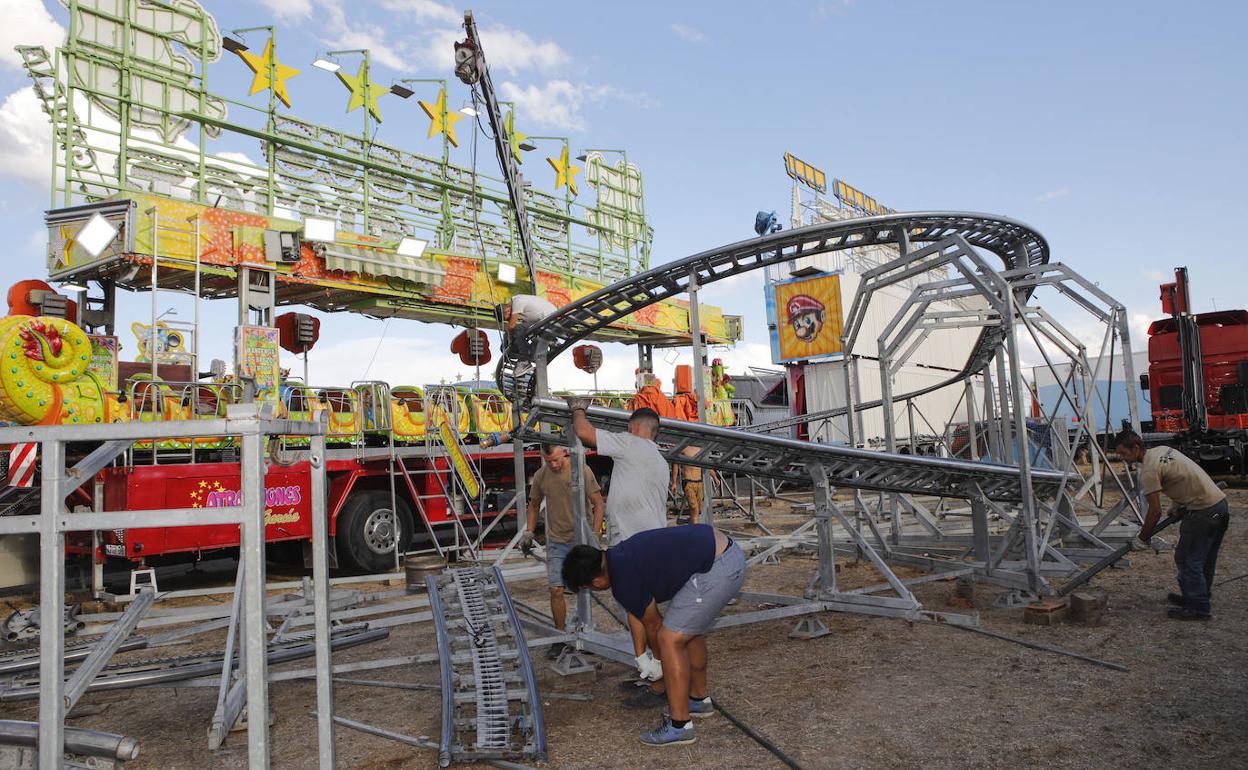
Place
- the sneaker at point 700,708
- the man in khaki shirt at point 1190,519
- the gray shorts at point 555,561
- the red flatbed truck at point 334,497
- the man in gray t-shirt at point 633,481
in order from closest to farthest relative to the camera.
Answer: the sneaker at point 700,708
the man in gray t-shirt at point 633,481
the man in khaki shirt at point 1190,519
the gray shorts at point 555,561
the red flatbed truck at point 334,497

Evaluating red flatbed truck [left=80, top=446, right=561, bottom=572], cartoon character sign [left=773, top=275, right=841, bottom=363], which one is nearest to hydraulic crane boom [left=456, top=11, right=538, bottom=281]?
red flatbed truck [left=80, top=446, right=561, bottom=572]

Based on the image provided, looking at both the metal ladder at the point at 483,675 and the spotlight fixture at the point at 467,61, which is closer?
the metal ladder at the point at 483,675

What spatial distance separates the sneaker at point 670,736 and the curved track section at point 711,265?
3.78 metres

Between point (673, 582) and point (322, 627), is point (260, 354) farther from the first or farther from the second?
point (322, 627)

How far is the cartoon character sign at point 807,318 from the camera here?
28.7 m

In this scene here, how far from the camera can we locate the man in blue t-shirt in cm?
418

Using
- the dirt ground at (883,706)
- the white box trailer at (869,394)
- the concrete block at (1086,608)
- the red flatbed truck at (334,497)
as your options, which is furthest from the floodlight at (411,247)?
the concrete block at (1086,608)

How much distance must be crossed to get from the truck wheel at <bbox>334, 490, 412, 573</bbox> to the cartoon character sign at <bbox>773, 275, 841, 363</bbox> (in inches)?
820

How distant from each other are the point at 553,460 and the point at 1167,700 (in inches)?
183

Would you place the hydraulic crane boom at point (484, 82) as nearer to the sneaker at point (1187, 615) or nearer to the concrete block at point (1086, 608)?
the concrete block at point (1086, 608)

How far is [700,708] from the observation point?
179 inches

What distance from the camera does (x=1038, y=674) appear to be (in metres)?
5.00

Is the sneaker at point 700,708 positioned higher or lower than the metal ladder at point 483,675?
lower

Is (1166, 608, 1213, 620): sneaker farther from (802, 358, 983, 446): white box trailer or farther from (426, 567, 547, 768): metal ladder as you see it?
(802, 358, 983, 446): white box trailer
